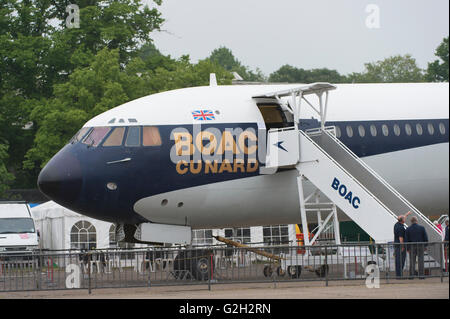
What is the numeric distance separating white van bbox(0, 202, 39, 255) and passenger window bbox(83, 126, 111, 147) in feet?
41.6

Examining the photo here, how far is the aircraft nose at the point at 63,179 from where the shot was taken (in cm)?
2236

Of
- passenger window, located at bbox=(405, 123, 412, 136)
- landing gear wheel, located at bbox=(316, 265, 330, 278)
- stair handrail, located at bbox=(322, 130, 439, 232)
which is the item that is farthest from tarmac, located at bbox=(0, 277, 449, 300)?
passenger window, located at bbox=(405, 123, 412, 136)

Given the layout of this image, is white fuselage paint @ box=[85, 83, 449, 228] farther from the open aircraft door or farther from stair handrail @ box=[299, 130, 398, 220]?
stair handrail @ box=[299, 130, 398, 220]

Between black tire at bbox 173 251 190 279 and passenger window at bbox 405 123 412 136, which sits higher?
passenger window at bbox 405 123 412 136

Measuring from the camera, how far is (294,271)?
22.8 meters

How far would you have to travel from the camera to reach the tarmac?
17625mm

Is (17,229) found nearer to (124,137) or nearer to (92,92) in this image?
(92,92)

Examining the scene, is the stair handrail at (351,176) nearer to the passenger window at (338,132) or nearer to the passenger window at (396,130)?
the passenger window at (338,132)

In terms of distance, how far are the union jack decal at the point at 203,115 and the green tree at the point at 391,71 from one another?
95246 millimetres

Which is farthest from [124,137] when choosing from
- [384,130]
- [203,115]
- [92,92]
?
[92,92]

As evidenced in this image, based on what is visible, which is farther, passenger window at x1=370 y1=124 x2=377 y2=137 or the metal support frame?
passenger window at x1=370 y1=124 x2=377 y2=137

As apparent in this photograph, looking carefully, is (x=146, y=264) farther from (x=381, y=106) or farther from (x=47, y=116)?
A: (x=47, y=116)

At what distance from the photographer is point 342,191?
22.9 metres

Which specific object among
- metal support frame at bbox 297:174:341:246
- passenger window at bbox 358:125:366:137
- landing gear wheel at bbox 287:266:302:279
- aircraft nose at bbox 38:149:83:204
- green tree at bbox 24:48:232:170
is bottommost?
landing gear wheel at bbox 287:266:302:279
